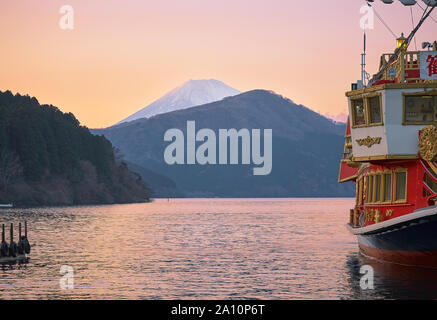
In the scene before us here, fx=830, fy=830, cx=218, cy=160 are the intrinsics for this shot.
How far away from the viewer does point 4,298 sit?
1537 inches

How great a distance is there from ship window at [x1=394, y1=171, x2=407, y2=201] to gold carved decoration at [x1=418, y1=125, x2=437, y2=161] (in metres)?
2.54

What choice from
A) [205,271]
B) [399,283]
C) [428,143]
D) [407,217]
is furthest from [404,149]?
[205,271]

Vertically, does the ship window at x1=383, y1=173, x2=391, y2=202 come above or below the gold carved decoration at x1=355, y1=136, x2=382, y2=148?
below

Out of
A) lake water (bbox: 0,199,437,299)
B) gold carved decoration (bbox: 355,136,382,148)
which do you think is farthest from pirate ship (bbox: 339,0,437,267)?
lake water (bbox: 0,199,437,299)

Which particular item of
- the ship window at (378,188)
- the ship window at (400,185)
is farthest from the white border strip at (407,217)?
the ship window at (378,188)

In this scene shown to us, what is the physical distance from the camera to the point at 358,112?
46.5 metres

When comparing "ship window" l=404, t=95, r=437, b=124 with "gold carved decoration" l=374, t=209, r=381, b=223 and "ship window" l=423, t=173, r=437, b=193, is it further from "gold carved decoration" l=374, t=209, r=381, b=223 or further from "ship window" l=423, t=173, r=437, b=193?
"gold carved decoration" l=374, t=209, r=381, b=223

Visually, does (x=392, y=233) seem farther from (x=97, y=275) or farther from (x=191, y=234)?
(x=191, y=234)

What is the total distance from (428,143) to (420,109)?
2.37m

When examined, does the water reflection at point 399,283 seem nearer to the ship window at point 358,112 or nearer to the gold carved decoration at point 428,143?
the gold carved decoration at point 428,143

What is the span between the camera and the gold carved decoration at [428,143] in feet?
136

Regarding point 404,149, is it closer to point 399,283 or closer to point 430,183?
point 430,183

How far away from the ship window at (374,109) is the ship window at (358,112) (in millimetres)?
1204

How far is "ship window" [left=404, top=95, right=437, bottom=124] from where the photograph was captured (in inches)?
1693
